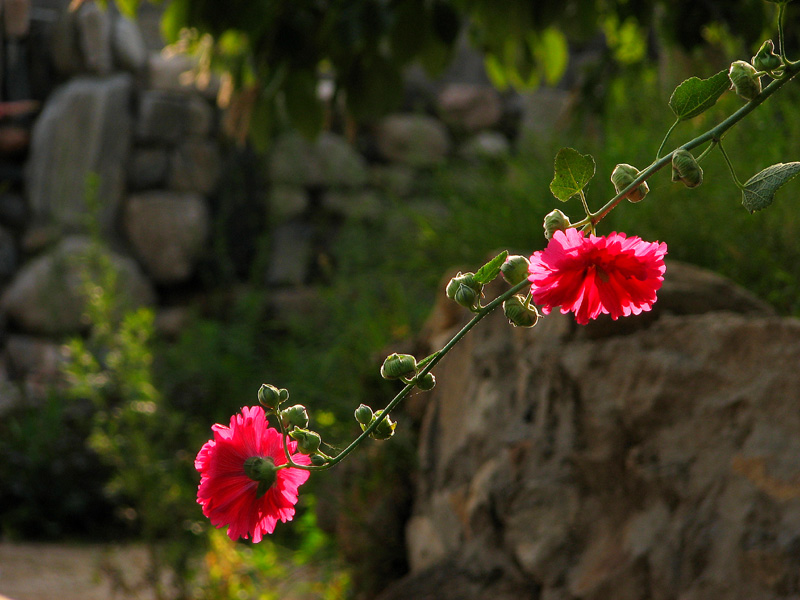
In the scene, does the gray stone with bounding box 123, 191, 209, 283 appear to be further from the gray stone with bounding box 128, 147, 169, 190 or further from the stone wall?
the gray stone with bounding box 128, 147, 169, 190

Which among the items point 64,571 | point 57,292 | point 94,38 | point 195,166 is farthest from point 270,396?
point 94,38

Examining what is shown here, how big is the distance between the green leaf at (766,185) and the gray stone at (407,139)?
20.6 ft

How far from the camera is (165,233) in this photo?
6.28 m

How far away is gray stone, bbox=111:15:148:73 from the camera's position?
21.4 ft

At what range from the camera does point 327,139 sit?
658cm

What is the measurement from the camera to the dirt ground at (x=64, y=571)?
292 centimetres

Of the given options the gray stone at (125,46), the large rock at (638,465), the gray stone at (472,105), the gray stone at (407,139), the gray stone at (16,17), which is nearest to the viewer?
the large rock at (638,465)

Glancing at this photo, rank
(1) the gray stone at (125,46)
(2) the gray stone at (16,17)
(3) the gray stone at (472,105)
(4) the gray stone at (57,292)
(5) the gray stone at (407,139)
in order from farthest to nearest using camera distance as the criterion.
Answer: (3) the gray stone at (472,105)
(5) the gray stone at (407,139)
(1) the gray stone at (125,46)
(2) the gray stone at (16,17)
(4) the gray stone at (57,292)

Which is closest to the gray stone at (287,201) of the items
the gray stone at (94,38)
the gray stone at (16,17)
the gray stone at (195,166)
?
the gray stone at (195,166)

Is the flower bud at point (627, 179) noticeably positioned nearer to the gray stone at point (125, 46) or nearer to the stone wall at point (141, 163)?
the stone wall at point (141, 163)

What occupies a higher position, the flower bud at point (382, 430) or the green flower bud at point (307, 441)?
the green flower bud at point (307, 441)

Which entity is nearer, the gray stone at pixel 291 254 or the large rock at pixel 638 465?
the large rock at pixel 638 465

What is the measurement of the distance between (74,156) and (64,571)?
377cm

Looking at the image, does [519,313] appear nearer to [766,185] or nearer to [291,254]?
[766,185]
